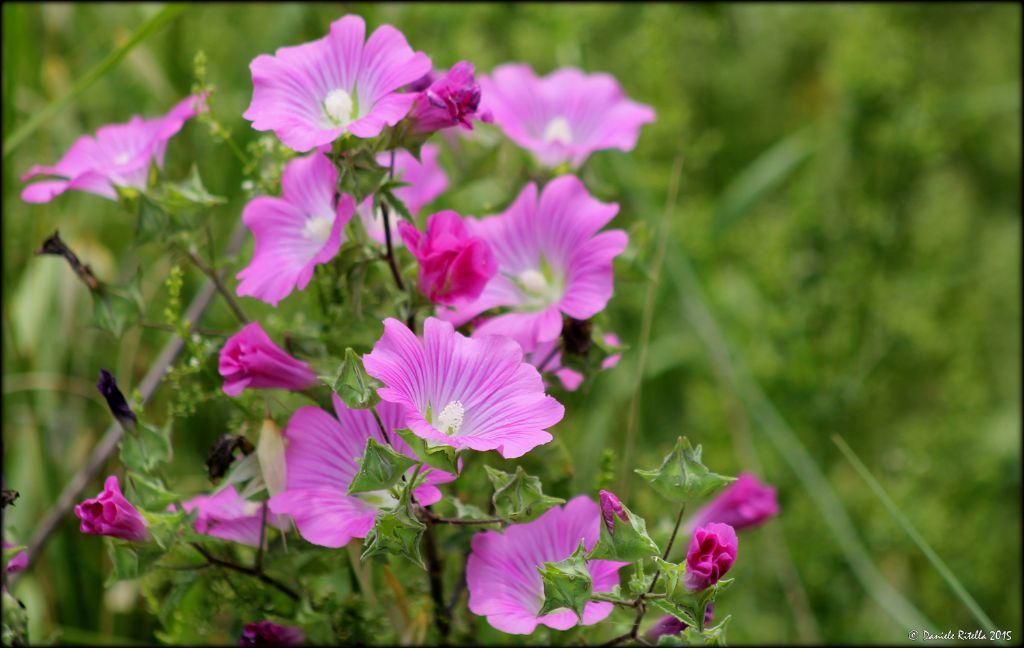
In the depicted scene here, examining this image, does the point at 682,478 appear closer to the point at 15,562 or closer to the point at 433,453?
the point at 433,453

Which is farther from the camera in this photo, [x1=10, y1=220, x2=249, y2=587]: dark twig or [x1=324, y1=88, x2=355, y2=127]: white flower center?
[x1=10, y1=220, x2=249, y2=587]: dark twig

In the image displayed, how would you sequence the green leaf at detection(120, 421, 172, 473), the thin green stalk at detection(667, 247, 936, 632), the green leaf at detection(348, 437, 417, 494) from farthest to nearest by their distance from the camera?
the thin green stalk at detection(667, 247, 936, 632) < the green leaf at detection(120, 421, 172, 473) < the green leaf at detection(348, 437, 417, 494)

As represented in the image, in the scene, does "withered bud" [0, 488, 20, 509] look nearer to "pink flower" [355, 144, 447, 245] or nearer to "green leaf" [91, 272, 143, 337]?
"green leaf" [91, 272, 143, 337]

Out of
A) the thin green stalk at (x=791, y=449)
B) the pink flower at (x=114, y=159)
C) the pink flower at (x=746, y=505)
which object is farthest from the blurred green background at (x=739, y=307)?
the pink flower at (x=114, y=159)

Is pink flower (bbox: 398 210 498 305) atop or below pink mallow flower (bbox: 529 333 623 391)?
atop

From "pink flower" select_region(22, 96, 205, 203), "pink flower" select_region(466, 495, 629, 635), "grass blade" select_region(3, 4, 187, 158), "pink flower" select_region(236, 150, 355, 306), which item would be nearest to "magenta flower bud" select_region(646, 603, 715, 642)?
"pink flower" select_region(466, 495, 629, 635)

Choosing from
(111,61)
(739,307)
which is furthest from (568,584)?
(739,307)

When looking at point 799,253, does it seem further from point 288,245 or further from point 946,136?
point 288,245
